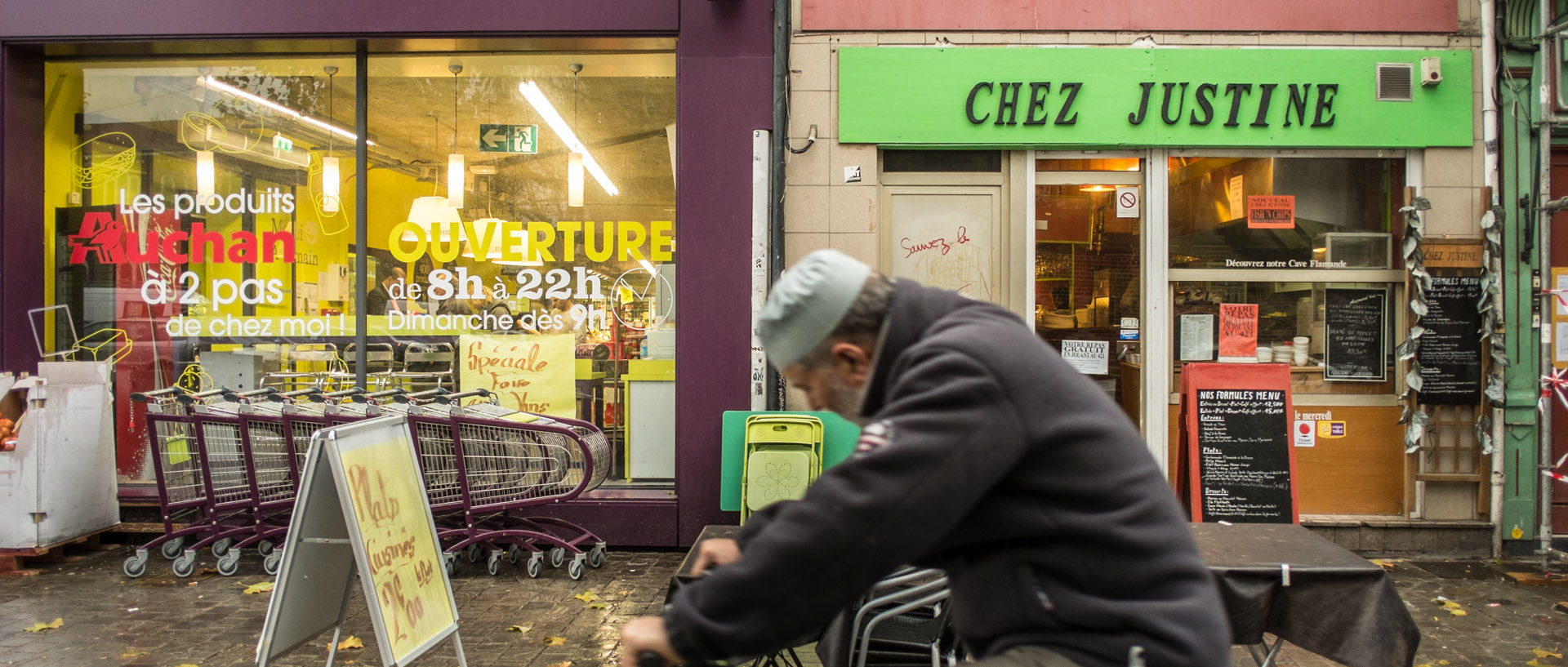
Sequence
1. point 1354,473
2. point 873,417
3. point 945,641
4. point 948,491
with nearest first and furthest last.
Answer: point 948,491 < point 873,417 < point 945,641 < point 1354,473

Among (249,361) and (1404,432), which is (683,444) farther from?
(1404,432)

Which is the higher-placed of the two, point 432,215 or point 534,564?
point 432,215

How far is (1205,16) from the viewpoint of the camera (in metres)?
6.85

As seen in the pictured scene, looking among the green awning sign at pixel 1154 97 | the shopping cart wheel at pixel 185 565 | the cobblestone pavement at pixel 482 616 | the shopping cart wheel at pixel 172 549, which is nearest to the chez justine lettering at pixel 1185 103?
the green awning sign at pixel 1154 97

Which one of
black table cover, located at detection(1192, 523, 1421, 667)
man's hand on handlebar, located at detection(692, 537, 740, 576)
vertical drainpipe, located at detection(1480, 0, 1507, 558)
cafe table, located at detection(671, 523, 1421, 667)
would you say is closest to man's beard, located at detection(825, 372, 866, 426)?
man's hand on handlebar, located at detection(692, 537, 740, 576)

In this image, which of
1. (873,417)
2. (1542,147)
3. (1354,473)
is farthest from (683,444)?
(1542,147)

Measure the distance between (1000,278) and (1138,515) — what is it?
5557mm

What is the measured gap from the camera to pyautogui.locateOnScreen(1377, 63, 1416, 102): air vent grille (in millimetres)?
6766

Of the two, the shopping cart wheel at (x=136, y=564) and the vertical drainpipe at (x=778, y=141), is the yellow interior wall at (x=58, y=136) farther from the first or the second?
the vertical drainpipe at (x=778, y=141)

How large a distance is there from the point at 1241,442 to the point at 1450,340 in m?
1.82

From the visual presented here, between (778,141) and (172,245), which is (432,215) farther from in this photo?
(778,141)

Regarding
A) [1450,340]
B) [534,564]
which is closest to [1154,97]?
[1450,340]

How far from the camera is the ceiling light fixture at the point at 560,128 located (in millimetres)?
7391

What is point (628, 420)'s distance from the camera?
727 centimetres
